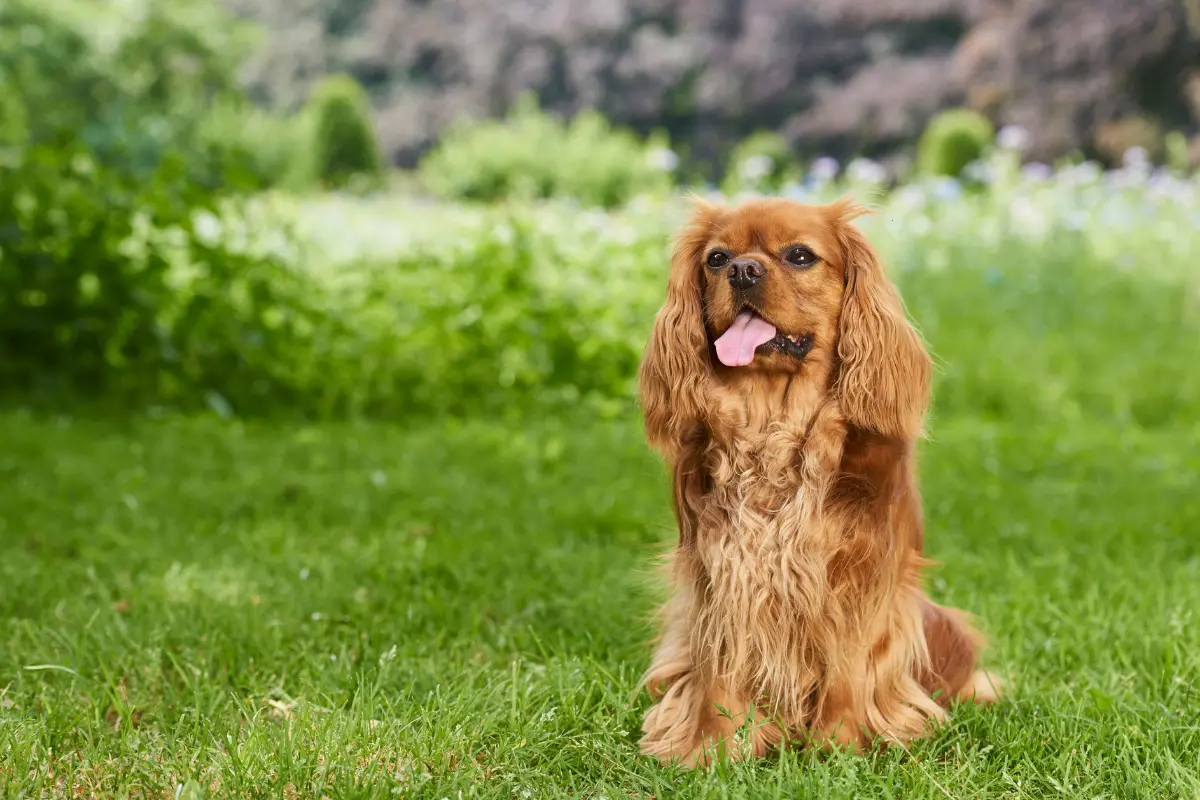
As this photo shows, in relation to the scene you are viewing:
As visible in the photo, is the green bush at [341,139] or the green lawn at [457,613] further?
the green bush at [341,139]

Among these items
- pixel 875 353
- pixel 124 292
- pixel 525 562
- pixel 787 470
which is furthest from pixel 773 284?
pixel 124 292

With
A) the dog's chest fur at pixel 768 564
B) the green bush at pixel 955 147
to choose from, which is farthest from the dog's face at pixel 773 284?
the green bush at pixel 955 147

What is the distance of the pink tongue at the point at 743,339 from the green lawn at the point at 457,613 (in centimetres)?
69

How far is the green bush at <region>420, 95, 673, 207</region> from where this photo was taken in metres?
15.7

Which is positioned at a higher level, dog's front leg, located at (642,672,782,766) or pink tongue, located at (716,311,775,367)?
pink tongue, located at (716,311,775,367)

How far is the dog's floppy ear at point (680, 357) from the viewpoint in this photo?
7.38 feet

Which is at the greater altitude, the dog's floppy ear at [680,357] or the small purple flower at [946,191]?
the small purple flower at [946,191]

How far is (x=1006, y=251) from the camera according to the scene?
311 inches

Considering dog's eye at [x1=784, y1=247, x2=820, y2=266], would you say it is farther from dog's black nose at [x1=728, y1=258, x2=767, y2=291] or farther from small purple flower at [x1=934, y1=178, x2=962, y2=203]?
small purple flower at [x1=934, y1=178, x2=962, y2=203]

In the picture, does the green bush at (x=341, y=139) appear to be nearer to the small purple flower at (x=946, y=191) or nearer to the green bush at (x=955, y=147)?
the green bush at (x=955, y=147)

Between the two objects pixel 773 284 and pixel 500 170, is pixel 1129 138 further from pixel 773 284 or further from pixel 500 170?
pixel 773 284

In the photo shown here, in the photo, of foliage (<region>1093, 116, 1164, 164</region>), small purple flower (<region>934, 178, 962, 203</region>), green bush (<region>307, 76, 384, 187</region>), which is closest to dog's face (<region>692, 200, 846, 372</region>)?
small purple flower (<region>934, 178, 962, 203</region>)

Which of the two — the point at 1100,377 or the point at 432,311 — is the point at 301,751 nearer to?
the point at 432,311

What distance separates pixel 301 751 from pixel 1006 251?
6.76 m
